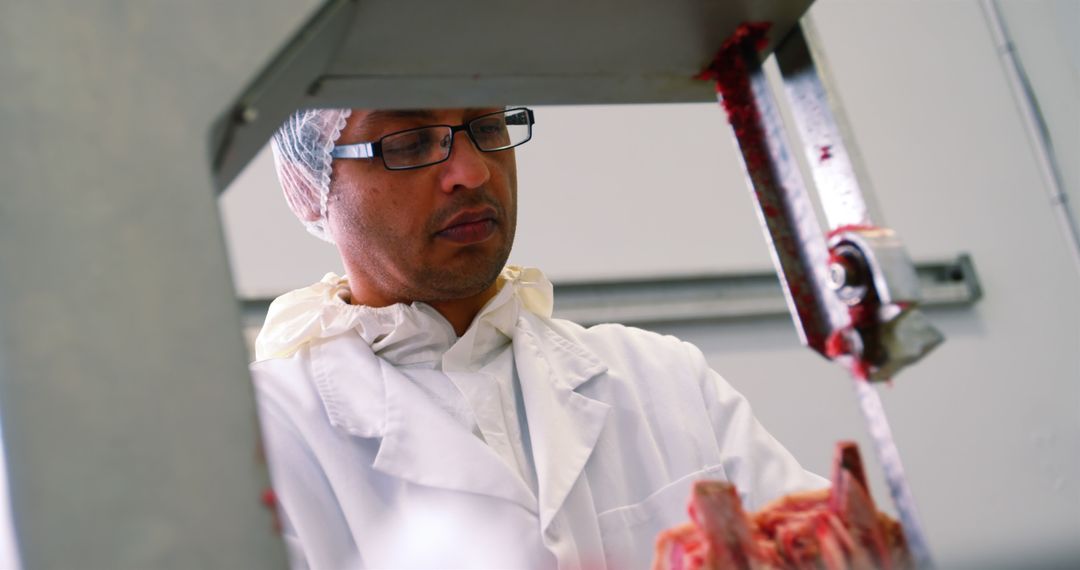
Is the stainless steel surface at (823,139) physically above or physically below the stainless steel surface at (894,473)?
above

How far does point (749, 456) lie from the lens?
1.27 metres

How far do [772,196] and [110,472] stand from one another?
1.34 feet

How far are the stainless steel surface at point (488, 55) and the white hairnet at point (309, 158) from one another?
0.70 m

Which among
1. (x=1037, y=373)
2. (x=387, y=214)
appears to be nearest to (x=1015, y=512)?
(x=1037, y=373)

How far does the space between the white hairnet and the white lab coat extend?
223 mm

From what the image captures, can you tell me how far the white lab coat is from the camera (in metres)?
1.12

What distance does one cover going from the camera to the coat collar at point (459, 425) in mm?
1141

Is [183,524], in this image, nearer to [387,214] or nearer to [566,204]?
[387,214]

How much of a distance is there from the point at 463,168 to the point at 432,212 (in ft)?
0.24

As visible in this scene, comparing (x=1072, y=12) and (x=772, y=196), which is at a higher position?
(x=1072, y=12)

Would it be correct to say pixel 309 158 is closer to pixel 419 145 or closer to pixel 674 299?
pixel 419 145

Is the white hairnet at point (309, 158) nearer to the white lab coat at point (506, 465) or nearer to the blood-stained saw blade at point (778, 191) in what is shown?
the white lab coat at point (506, 465)

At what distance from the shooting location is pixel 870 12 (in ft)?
9.28

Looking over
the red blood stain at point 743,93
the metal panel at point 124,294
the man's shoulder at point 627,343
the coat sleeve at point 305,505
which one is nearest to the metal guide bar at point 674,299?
the man's shoulder at point 627,343
